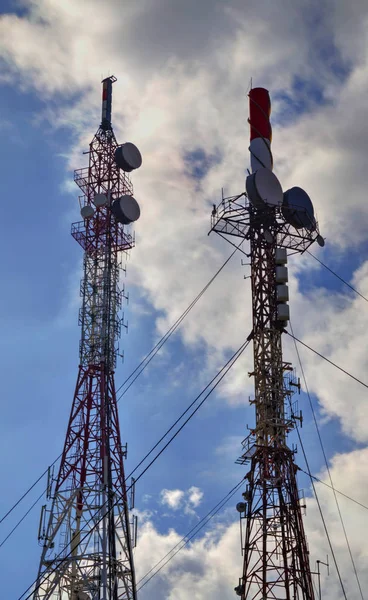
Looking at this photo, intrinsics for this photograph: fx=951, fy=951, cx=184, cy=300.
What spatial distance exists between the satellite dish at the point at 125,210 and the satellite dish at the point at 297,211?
67.4ft

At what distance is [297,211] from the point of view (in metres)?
60.2

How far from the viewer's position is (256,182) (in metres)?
58.8

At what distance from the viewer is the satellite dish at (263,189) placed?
58.8 m

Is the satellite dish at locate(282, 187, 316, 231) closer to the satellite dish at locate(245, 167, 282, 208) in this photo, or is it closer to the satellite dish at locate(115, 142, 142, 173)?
the satellite dish at locate(245, 167, 282, 208)

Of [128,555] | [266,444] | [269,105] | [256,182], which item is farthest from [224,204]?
[128,555]

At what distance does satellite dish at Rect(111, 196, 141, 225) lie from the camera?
77875 mm

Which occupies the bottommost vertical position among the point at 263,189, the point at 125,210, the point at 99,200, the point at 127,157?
the point at 263,189

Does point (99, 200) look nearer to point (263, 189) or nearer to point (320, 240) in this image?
point (263, 189)

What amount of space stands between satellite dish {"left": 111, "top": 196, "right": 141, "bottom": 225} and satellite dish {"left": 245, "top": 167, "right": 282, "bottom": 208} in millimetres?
20624

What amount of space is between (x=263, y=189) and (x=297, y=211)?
2.85 meters

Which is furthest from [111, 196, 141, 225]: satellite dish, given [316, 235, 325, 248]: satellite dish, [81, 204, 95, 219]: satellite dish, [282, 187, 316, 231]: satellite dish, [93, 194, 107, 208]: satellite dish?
[316, 235, 325, 248]: satellite dish

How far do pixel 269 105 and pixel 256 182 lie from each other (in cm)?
858

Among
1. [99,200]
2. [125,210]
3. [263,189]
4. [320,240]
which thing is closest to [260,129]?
[263,189]

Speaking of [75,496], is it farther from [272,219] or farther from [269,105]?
[269,105]
